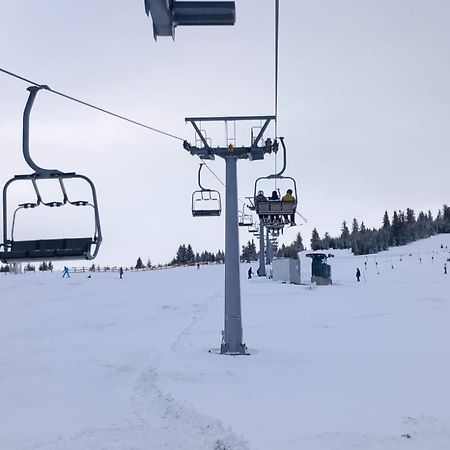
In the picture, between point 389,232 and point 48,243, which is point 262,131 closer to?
point 48,243

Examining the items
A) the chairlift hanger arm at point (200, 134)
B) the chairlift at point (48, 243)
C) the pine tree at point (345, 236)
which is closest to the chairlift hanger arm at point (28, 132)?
the chairlift at point (48, 243)

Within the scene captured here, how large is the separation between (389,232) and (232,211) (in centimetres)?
15945

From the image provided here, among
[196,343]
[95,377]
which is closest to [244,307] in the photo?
[196,343]

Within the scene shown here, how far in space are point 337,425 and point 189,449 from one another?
2.06 m

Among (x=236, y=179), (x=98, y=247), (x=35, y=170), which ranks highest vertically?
(x=236, y=179)

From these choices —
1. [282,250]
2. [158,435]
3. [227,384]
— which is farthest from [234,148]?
[282,250]

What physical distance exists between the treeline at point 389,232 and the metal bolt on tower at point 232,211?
128231 millimetres

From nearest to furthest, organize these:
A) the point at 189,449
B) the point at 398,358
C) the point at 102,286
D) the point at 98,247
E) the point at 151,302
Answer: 1. the point at 98,247
2. the point at 189,449
3. the point at 398,358
4. the point at 151,302
5. the point at 102,286

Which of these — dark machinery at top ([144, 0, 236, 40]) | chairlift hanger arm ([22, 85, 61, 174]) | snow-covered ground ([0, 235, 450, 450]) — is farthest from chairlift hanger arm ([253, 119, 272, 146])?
dark machinery at top ([144, 0, 236, 40])

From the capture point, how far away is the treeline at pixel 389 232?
151500 mm

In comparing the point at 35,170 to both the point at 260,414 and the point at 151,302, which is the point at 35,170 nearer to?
the point at 260,414

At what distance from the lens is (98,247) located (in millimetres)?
5512

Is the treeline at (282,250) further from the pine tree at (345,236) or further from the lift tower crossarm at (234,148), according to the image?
the lift tower crossarm at (234,148)

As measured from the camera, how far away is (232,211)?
1358 cm
